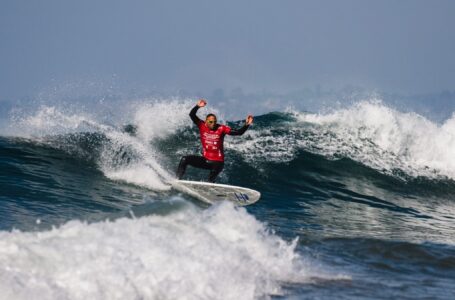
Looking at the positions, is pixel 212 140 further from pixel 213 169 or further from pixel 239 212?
pixel 239 212

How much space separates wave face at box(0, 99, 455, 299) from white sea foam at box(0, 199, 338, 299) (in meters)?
0.02

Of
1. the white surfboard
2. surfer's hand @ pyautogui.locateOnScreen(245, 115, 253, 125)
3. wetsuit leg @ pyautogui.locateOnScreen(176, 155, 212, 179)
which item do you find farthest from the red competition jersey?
the white surfboard

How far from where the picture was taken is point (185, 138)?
18062 millimetres

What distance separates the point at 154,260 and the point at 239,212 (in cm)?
192

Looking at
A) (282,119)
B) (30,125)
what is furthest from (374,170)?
(30,125)

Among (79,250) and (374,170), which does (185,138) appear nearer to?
(374,170)

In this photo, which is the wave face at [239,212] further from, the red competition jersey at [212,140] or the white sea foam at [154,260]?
the red competition jersey at [212,140]

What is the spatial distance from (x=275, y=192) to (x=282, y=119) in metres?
7.39

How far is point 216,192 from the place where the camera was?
1164cm

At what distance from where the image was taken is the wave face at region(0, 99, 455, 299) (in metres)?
5.64

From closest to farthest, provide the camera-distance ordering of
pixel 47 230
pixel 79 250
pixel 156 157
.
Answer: pixel 79 250, pixel 47 230, pixel 156 157

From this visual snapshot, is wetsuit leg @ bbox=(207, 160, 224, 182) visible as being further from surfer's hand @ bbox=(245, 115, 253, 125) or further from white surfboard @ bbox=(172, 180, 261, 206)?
surfer's hand @ bbox=(245, 115, 253, 125)

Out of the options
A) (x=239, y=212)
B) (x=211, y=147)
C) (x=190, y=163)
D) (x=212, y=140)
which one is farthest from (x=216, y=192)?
(x=239, y=212)

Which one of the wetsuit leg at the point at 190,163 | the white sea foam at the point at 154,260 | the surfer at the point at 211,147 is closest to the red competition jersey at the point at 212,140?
the surfer at the point at 211,147
